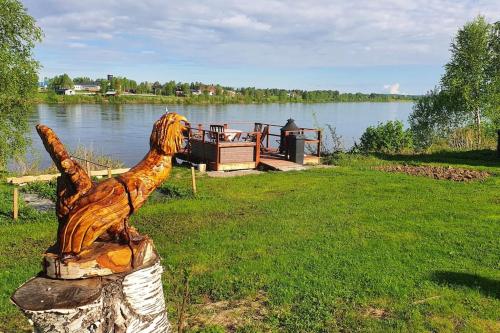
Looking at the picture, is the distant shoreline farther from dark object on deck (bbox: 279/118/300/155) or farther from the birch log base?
the birch log base

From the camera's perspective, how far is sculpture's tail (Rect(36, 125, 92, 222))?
7.07 feet

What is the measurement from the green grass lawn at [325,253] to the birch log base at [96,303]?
115cm

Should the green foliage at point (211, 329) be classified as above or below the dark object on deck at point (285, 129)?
below

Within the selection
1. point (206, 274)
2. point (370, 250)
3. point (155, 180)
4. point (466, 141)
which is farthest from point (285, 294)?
point (466, 141)

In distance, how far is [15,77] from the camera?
51.0 feet

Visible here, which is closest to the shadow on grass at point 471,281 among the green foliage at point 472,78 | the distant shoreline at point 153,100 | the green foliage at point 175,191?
the green foliage at point 175,191

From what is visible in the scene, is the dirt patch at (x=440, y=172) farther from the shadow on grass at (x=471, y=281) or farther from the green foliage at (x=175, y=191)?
the shadow on grass at (x=471, y=281)

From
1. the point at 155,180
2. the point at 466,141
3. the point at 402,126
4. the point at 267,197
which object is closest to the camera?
the point at 155,180

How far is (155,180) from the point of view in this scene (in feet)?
7.92

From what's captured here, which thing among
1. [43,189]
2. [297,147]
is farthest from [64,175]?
[297,147]

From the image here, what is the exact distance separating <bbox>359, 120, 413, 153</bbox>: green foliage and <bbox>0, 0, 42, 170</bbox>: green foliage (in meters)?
15.0

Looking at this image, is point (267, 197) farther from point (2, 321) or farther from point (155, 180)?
point (155, 180)

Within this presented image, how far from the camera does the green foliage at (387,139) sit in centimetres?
2127

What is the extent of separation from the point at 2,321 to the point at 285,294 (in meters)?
3.42
